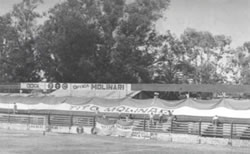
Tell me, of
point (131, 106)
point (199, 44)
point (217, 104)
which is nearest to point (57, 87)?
point (131, 106)

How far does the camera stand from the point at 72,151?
20.7 metres

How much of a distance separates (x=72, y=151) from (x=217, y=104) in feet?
47.8

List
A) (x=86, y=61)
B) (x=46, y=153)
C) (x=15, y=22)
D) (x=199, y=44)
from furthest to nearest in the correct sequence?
(x=199, y=44) → (x=15, y=22) → (x=86, y=61) → (x=46, y=153)

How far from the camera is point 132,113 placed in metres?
36.5

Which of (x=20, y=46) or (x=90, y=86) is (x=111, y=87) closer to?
(x=90, y=86)

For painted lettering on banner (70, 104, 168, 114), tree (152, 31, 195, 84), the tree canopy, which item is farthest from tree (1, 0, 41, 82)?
painted lettering on banner (70, 104, 168, 114)

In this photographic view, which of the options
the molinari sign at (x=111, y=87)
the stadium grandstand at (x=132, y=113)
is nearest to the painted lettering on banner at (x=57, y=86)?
the stadium grandstand at (x=132, y=113)

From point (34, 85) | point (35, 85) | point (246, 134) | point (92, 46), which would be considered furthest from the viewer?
point (92, 46)

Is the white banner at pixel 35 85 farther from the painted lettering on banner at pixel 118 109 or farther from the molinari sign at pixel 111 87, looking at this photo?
the painted lettering on banner at pixel 118 109

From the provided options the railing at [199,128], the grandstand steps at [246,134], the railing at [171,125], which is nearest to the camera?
the grandstand steps at [246,134]

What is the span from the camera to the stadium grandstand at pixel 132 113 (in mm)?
30250

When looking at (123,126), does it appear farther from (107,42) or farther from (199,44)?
(199,44)

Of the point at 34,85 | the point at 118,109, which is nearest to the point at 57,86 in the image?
the point at 34,85

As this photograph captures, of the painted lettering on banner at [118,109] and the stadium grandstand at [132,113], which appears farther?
the painted lettering on banner at [118,109]
